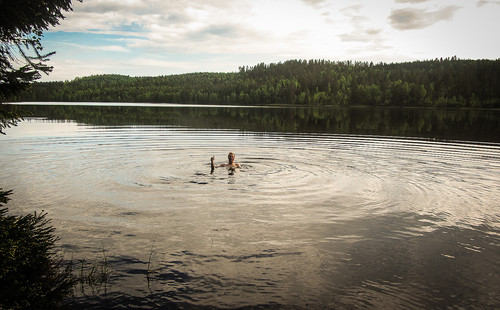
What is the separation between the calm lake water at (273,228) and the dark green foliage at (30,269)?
453 millimetres

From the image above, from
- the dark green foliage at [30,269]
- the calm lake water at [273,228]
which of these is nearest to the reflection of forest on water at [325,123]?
the calm lake water at [273,228]

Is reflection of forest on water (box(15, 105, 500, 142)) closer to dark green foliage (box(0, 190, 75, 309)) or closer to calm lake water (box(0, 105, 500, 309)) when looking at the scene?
calm lake water (box(0, 105, 500, 309))

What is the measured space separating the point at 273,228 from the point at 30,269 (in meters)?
6.77

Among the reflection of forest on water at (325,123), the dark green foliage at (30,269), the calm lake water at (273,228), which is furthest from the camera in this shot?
the reflection of forest on water at (325,123)

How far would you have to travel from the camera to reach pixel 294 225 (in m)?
11.6

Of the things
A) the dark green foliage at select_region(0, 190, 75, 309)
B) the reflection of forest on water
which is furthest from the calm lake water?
the reflection of forest on water

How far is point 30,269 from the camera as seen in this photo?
26.2ft

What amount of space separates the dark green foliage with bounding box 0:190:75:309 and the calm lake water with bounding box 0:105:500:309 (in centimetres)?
45

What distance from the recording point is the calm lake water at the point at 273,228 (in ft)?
24.8

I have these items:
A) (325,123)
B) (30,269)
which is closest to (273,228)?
(30,269)

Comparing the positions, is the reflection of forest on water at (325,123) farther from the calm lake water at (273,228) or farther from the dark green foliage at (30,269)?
the dark green foliage at (30,269)

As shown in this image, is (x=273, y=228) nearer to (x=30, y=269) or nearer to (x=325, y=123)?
(x=30, y=269)

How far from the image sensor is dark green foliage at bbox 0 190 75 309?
6914 millimetres

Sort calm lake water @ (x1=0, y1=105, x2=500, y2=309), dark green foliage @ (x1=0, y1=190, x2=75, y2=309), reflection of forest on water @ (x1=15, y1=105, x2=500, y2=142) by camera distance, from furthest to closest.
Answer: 1. reflection of forest on water @ (x1=15, y1=105, x2=500, y2=142)
2. calm lake water @ (x1=0, y1=105, x2=500, y2=309)
3. dark green foliage @ (x1=0, y1=190, x2=75, y2=309)
